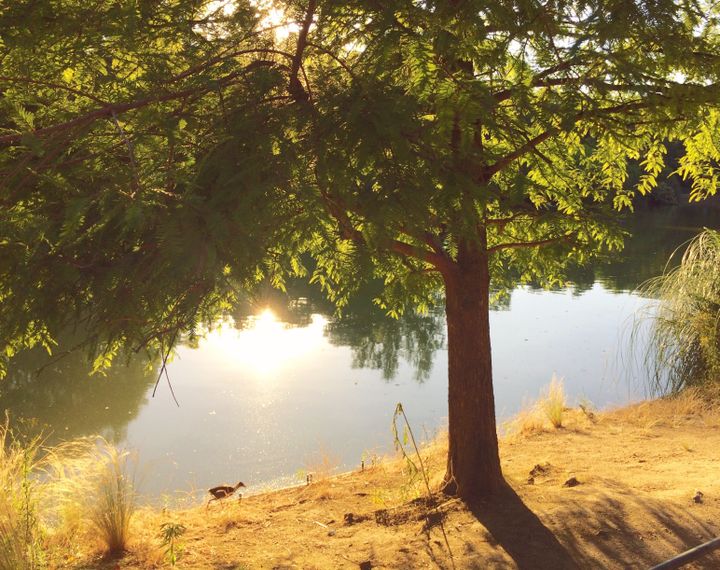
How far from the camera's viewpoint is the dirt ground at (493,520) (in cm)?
459

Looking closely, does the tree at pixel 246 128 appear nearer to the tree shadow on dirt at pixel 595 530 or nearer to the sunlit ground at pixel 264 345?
the tree shadow on dirt at pixel 595 530

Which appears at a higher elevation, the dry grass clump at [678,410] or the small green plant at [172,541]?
the small green plant at [172,541]

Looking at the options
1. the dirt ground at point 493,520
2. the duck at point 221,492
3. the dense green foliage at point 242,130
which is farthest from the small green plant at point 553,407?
the dense green foliage at point 242,130

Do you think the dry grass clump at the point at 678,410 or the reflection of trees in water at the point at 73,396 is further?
the reflection of trees in water at the point at 73,396

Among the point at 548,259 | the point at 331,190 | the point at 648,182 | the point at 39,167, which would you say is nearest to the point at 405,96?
the point at 331,190

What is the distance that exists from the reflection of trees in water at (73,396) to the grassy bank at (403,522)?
181 inches

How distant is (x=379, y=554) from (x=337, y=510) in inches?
59.7

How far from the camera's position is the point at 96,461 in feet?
17.8

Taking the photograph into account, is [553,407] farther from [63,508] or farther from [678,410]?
[63,508]

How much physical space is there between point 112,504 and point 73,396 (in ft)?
24.5

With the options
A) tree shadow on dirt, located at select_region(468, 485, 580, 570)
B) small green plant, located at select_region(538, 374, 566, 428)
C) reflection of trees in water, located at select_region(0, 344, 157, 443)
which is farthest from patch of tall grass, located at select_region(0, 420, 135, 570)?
small green plant, located at select_region(538, 374, 566, 428)

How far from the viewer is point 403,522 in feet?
17.8

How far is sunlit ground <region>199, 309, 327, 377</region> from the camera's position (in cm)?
1415

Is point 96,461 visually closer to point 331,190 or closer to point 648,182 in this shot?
point 331,190
